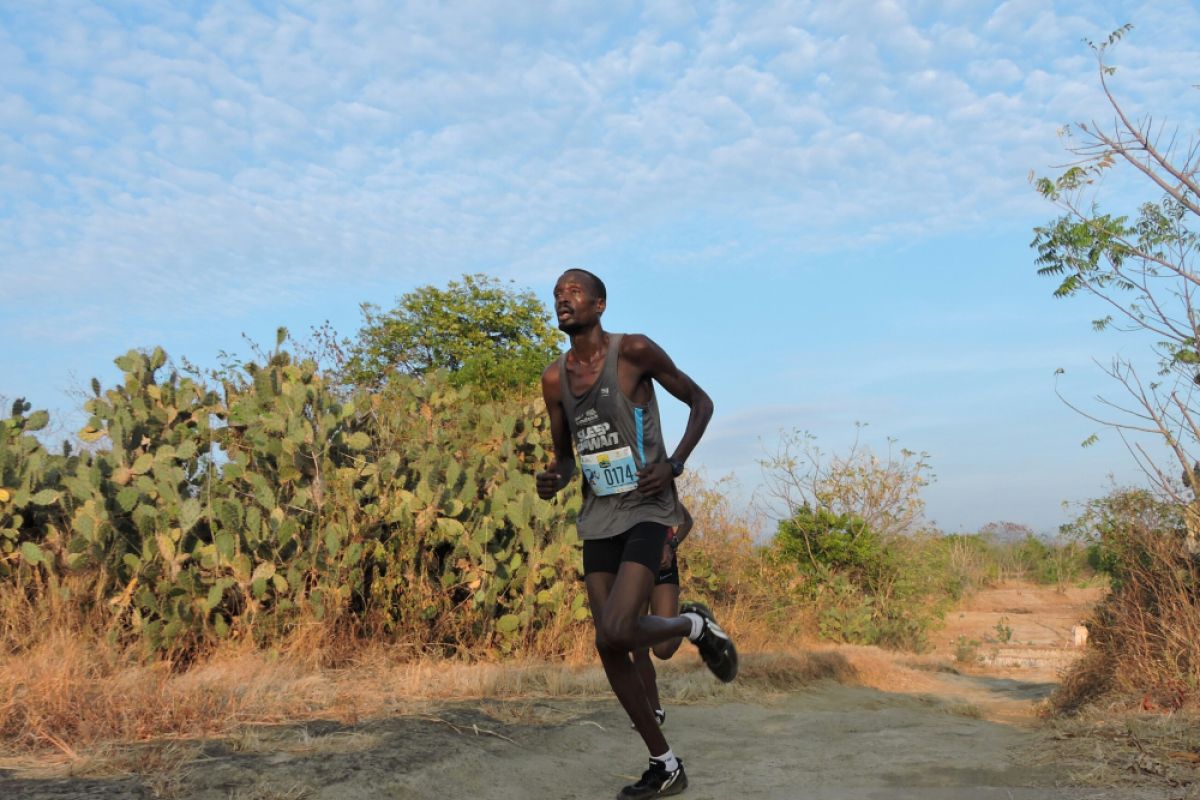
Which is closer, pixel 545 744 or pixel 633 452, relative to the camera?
pixel 633 452

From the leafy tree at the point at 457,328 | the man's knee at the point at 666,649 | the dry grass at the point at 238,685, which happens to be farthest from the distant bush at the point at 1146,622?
the leafy tree at the point at 457,328

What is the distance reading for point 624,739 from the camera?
5984mm

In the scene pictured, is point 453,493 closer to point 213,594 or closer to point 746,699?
point 213,594

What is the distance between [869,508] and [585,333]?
1036 cm

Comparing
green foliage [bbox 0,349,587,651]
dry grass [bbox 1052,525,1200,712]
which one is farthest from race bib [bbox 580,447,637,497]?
dry grass [bbox 1052,525,1200,712]

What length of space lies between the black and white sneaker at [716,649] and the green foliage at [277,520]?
3.39 metres

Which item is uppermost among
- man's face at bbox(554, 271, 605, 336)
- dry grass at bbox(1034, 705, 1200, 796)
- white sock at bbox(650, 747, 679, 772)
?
man's face at bbox(554, 271, 605, 336)

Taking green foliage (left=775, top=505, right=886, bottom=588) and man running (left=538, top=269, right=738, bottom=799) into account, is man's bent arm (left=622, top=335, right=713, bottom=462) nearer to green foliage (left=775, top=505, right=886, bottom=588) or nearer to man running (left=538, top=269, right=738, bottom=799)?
man running (left=538, top=269, right=738, bottom=799)

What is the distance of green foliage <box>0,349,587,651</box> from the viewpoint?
283 inches

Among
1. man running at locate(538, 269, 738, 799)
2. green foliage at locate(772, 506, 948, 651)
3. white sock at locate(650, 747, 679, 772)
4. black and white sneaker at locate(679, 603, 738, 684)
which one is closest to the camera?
man running at locate(538, 269, 738, 799)

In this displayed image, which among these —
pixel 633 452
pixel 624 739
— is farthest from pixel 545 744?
pixel 633 452

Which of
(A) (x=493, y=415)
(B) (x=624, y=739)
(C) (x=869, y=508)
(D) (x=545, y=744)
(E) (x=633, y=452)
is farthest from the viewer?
(C) (x=869, y=508)

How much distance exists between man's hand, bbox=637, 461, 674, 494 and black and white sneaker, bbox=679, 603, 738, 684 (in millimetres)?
825

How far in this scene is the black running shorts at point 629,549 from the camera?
14.8ft
